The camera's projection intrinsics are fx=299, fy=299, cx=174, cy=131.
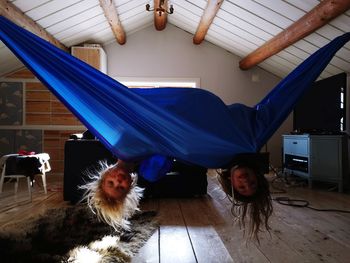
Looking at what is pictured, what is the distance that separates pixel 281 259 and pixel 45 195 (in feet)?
7.87

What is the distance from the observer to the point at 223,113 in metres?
1.42

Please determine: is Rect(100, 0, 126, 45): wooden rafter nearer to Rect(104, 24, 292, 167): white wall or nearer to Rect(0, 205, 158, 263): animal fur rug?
Rect(104, 24, 292, 167): white wall

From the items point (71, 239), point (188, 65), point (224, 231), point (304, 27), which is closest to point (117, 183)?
point (71, 239)

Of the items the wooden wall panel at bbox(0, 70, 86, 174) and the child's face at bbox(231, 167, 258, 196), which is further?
the wooden wall panel at bbox(0, 70, 86, 174)

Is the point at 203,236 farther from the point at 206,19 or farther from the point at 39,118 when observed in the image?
the point at 39,118

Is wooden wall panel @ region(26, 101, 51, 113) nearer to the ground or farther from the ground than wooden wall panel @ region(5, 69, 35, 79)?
nearer to the ground

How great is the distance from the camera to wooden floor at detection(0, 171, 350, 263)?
5.16ft

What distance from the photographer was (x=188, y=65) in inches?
201

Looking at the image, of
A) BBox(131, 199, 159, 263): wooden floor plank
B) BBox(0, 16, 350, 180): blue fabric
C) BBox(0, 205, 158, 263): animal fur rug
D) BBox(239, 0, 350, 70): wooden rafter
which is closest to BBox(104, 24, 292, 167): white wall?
BBox(239, 0, 350, 70): wooden rafter

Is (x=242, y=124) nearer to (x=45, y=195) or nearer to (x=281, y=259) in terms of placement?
(x=281, y=259)

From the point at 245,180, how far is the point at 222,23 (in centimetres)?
338

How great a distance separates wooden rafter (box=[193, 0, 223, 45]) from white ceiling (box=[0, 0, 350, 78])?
128 millimetres

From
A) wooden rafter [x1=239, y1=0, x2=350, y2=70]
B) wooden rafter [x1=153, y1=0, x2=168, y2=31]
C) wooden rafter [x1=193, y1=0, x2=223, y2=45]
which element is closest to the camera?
wooden rafter [x1=239, y1=0, x2=350, y2=70]

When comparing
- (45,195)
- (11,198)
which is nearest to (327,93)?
(45,195)
